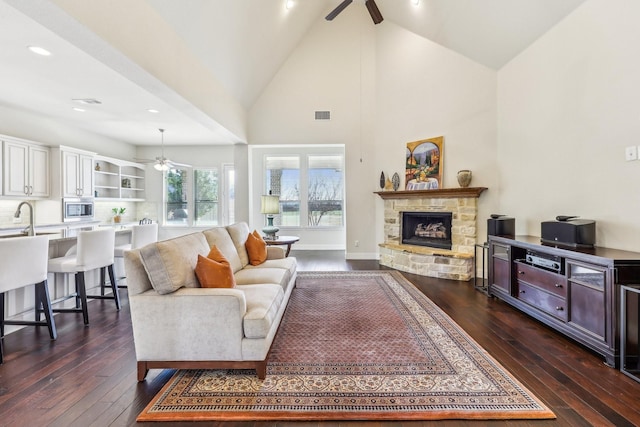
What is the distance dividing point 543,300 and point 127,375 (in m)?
3.71

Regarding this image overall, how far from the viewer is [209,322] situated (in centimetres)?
206

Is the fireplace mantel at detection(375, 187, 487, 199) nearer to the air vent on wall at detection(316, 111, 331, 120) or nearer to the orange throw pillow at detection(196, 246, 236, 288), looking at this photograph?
the air vent on wall at detection(316, 111, 331, 120)

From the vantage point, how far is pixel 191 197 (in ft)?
26.7

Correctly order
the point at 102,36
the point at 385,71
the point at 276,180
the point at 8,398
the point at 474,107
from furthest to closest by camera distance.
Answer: the point at 276,180, the point at 385,71, the point at 474,107, the point at 102,36, the point at 8,398

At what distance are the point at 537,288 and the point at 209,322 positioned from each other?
3148mm

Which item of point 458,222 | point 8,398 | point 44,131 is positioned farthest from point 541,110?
point 44,131

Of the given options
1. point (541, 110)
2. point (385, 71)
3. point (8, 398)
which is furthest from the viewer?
point (385, 71)

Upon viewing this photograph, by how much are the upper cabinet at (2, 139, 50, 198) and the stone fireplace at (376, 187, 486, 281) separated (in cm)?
619

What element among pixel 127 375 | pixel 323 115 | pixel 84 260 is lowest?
pixel 127 375

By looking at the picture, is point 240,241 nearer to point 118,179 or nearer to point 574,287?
point 574,287

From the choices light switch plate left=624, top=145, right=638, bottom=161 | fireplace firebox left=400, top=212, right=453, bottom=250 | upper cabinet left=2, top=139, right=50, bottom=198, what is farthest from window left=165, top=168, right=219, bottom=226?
light switch plate left=624, top=145, right=638, bottom=161

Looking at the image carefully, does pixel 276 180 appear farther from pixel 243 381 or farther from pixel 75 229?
pixel 243 381

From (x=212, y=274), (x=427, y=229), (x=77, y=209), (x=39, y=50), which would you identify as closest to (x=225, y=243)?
(x=212, y=274)

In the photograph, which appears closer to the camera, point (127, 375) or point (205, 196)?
point (127, 375)
